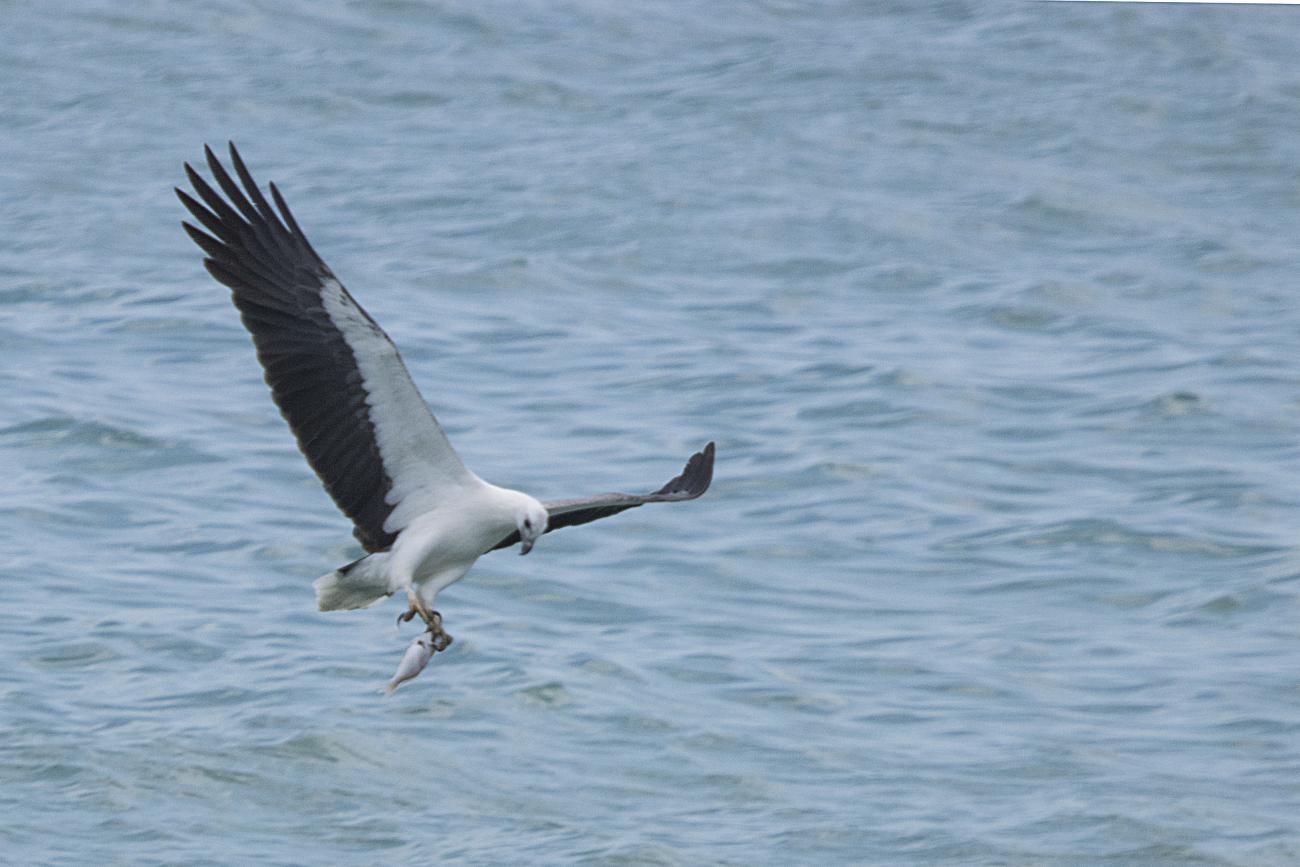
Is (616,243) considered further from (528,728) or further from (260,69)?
(528,728)

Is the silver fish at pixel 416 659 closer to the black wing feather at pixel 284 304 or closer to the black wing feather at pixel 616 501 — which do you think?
the black wing feather at pixel 616 501

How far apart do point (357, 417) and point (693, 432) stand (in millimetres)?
9959

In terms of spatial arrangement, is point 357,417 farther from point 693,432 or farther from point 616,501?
point 693,432

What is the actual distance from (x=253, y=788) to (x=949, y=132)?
1358 centimetres

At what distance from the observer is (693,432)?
60.4ft

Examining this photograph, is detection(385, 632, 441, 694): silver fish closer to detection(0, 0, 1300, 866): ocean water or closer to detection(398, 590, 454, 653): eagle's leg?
detection(398, 590, 454, 653): eagle's leg

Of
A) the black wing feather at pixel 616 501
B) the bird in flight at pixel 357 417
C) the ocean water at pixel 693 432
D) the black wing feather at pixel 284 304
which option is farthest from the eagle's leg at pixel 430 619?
the ocean water at pixel 693 432

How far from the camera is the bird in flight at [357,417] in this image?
8.41 metres

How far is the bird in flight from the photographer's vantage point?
8406mm

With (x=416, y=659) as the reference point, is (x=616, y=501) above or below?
above

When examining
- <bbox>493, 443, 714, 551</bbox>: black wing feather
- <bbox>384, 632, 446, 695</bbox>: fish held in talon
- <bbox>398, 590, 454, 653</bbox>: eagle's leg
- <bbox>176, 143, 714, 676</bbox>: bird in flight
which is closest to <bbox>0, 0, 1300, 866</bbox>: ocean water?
<bbox>493, 443, 714, 551</bbox>: black wing feather

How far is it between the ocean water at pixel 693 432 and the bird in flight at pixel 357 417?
4.89m

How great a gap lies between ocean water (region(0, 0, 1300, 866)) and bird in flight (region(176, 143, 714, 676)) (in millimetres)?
4887

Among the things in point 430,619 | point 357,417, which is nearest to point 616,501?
point 430,619
